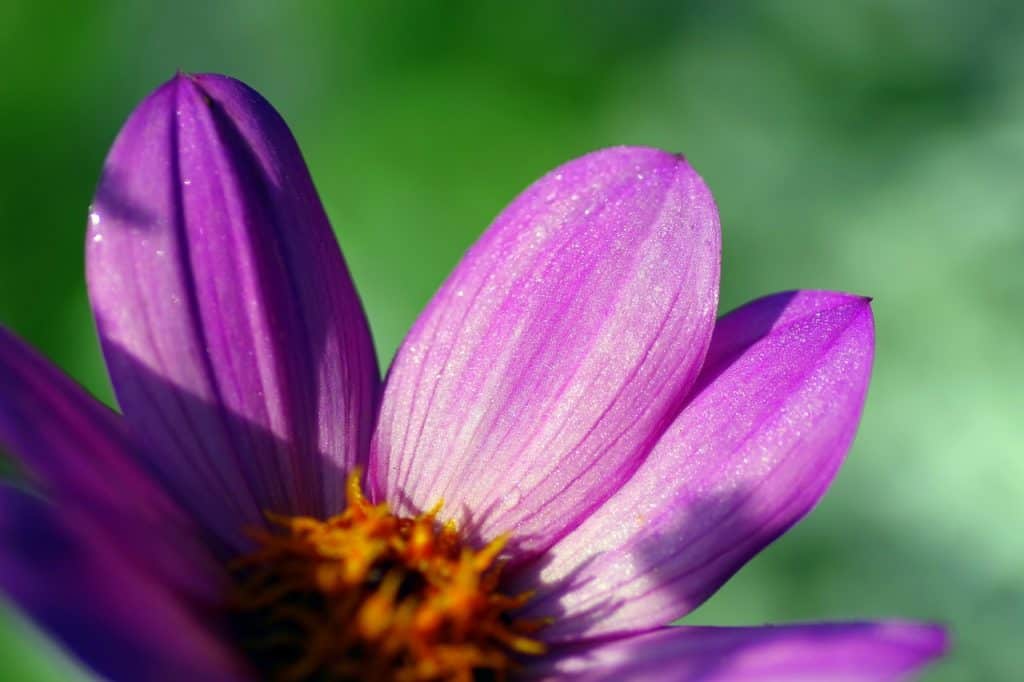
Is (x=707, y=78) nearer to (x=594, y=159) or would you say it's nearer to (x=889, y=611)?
(x=889, y=611)

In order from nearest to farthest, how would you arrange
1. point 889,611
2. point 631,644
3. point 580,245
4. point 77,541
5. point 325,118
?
1. point 77,541
2. point 631,644
3. point 580,245
4. point 889,611
5. point 325,118

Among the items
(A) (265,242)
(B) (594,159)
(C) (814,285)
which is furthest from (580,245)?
(C) (814,285)

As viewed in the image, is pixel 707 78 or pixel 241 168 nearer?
pixel 241 168

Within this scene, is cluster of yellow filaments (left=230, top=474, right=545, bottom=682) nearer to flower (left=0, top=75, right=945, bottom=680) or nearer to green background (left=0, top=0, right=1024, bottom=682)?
flower (left=0, top=75, right=945, bottom=680)

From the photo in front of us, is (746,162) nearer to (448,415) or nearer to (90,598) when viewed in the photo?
(448,415)

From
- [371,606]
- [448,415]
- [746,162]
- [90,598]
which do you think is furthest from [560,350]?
[746,162]

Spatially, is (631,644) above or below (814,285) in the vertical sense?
below

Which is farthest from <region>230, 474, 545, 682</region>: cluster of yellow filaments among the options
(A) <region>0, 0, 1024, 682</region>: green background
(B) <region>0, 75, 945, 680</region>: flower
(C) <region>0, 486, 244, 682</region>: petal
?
(A) <region>0, 0, 1024, 682</region>: green background
